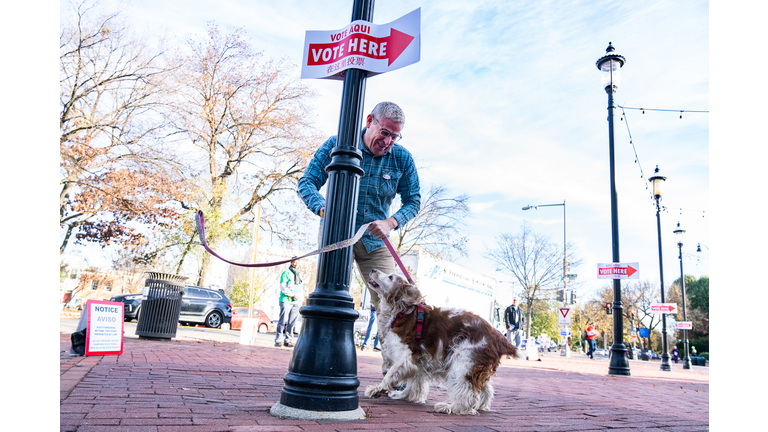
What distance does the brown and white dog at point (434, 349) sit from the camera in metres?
3.80

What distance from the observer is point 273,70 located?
958 inches

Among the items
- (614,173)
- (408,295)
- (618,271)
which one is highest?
(614,173)

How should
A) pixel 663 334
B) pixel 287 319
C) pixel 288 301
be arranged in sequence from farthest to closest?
1. pixel 663 334
2. pixel 287 319
3. pixel 288 301

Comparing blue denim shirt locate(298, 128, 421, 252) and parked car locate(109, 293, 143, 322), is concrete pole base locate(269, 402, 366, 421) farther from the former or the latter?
parked car locate(109, 293, 143, 322)

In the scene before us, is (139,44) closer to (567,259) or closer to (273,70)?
(273,70)

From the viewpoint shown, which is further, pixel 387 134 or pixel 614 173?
pixel 614 173

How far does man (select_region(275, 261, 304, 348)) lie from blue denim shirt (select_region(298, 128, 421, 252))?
7487 mm

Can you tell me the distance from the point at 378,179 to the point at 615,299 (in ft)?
33.9

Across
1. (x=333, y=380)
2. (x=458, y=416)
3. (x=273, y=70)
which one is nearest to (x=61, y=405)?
(x=333, y=380)

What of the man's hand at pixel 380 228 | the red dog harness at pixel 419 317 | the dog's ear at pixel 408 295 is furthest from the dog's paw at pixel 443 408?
the man's hand at pixel 380 228

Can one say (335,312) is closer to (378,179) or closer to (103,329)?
(378,179)

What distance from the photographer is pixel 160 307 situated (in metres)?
10.2

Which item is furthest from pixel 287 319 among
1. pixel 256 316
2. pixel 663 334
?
pixel 663 334
